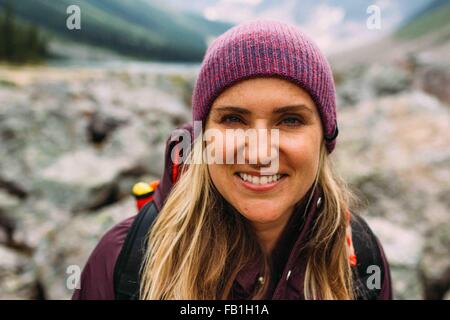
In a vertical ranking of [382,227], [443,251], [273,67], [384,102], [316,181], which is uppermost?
[384,102]

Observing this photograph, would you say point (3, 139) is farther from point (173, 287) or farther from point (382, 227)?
point (382, 227)

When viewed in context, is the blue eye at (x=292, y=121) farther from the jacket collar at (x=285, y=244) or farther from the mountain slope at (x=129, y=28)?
the mountain slope at (x=129, y=28)

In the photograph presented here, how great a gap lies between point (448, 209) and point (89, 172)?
16.5ft

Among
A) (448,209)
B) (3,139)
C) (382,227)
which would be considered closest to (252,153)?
(382,227)

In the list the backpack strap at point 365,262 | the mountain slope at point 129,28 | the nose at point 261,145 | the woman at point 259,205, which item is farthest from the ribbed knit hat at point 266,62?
the mountain slope at point 129,28

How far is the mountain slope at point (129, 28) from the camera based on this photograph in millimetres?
31812

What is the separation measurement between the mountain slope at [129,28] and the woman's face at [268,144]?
29432mm

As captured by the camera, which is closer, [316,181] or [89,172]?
[316,181]

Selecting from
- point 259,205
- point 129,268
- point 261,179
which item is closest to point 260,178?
point 261,179

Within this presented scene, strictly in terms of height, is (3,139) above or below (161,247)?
above

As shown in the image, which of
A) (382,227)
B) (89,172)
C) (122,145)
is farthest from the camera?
(122,145)
